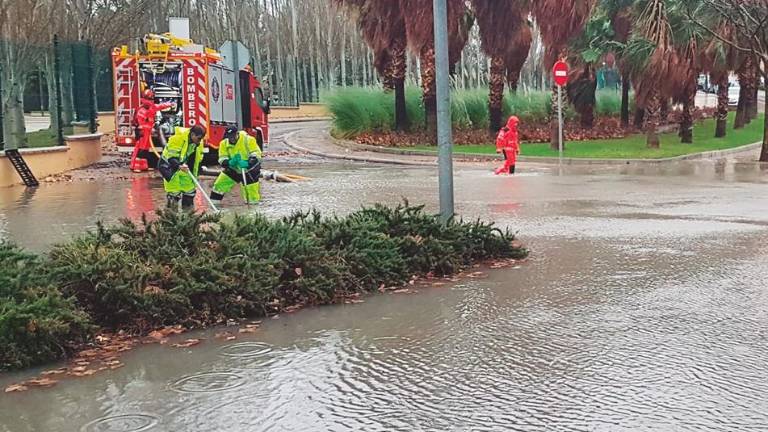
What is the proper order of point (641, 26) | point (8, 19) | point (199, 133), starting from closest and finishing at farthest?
point (199, 133), point (8, 19), point (641, 26)

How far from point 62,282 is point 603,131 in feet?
112

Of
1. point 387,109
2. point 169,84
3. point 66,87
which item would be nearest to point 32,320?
point 169,84

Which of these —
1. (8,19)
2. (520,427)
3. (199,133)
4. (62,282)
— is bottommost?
(520,427)

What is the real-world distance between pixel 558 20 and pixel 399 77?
6741mm

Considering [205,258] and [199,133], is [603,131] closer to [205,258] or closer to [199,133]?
[199,133]

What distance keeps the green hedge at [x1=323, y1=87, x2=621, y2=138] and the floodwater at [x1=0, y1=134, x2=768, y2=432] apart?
24182mm

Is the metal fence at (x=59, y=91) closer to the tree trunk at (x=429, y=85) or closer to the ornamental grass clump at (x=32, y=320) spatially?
the tree trunk at (x=429, y=85)

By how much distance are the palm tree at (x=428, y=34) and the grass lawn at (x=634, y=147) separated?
210cm

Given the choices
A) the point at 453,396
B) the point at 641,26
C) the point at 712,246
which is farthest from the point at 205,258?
the point at 641,26

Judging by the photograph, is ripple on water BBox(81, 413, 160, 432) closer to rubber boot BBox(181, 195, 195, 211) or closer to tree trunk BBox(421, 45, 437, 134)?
rubber boot BBox(181, 195, 195, 211)

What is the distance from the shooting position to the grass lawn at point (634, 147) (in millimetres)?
28859

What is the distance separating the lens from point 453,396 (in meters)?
4.96

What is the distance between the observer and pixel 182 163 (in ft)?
40.0

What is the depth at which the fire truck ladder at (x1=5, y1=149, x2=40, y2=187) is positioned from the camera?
57.7 ft
